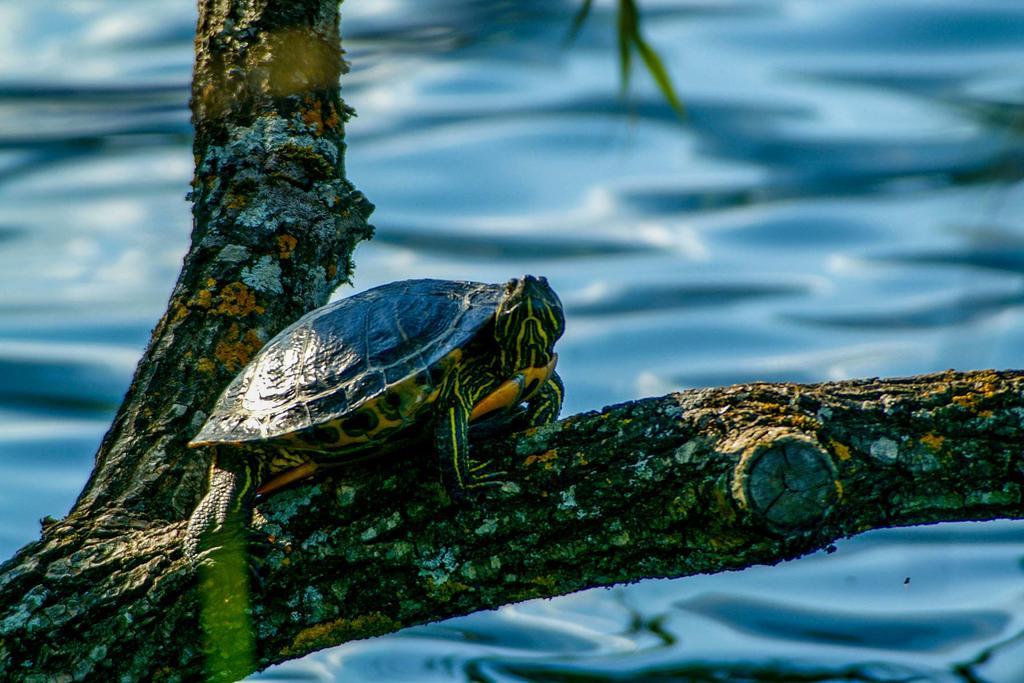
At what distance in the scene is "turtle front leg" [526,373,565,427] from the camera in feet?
14.8

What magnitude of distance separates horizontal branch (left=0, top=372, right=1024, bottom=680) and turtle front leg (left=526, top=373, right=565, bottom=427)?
21.7 inches

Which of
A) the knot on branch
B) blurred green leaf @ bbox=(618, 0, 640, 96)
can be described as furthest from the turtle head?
blurred green leaf @ bbox=(618, 0, 640, 96)

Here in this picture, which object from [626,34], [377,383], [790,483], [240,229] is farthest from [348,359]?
[626,34]

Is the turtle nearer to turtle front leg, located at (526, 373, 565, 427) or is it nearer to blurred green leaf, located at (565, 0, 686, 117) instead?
turtle front leg, located at (526, 373, 565, 427)

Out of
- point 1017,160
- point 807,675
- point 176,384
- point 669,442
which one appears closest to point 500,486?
point 669,442

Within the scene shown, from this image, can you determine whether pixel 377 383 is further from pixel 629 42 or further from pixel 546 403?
pixel 629 42

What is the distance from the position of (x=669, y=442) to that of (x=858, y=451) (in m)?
0.60

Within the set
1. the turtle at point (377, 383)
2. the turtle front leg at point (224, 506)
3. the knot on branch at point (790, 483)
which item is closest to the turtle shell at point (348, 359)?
the turtle at point (377, 383)

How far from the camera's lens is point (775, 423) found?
354cm

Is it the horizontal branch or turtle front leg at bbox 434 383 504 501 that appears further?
turtle front leg at bbox 434 383 504 501

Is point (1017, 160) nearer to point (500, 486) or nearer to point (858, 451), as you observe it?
point (858, 451)

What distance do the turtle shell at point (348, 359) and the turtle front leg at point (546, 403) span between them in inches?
16.1

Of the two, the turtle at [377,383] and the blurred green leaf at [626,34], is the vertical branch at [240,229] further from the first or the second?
the blurred green leaf at [626,34]

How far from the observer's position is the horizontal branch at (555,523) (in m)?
3.52
